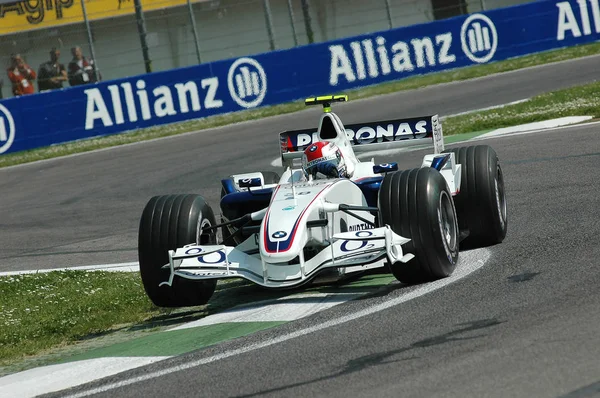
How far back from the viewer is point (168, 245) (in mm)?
8367

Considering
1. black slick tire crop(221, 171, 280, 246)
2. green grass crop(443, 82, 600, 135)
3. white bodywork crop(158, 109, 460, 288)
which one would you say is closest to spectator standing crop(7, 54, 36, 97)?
green grass crop(443, 82, 600, 135)

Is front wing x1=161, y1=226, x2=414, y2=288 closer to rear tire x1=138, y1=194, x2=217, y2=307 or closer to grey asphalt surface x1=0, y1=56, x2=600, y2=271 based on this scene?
rear tire x1=138, y1=194, x2=217, y2=307

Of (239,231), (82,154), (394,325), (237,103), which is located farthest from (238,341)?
(237,103)

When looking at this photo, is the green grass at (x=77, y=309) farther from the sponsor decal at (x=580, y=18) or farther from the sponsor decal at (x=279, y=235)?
the sponsor decal at (x=580, y=18)

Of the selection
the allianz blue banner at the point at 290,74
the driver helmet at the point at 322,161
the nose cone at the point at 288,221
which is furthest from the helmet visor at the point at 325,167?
the allianz blue banner at the point at 290,74

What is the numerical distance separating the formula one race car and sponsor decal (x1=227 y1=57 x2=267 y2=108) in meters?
14.7

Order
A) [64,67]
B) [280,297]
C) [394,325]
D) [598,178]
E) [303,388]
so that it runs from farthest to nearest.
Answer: [64,67]
[598,178]
[280,297]
[394,325]
[303,388]

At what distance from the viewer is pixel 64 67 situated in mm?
23891

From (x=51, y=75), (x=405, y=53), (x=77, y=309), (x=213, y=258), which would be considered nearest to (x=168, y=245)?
(x=213, y=258)

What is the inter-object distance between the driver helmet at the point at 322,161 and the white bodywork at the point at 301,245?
10.4 inches

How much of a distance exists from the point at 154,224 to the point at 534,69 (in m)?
17.7

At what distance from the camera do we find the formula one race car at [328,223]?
777 cm

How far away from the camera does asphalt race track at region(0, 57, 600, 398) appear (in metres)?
5.39

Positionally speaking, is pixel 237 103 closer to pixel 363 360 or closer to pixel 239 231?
pixel 239 231
